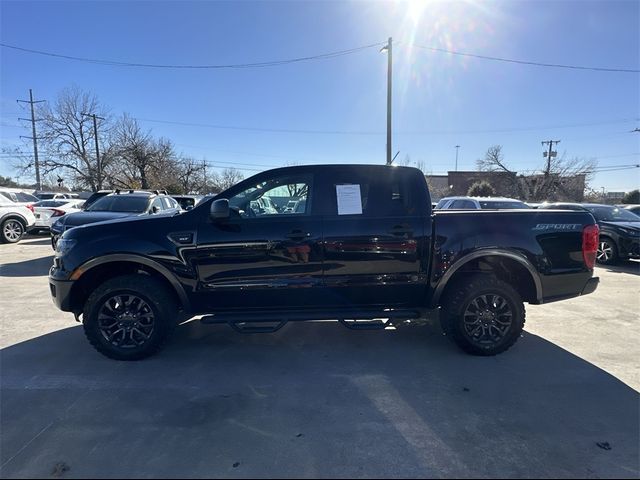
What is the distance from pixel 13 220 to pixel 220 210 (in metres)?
13.1

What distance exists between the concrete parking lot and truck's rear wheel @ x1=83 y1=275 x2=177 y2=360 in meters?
0.19

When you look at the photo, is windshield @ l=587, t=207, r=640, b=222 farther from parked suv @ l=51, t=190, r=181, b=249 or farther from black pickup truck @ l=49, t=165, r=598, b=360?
parked suv @ l=51, t=190, r=181, b=249

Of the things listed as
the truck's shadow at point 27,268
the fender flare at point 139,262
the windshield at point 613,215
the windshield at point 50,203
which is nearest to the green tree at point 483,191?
the windshield at point 613,215

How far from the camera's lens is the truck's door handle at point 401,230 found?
3.79 meters

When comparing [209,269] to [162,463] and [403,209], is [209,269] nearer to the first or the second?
[162,463]

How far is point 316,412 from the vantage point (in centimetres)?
290

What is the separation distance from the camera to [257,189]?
3.89 m

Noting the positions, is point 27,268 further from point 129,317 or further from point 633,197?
point 633,197

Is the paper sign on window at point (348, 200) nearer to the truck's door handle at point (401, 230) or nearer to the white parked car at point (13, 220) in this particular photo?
the truck's door handle at point (401, 230)

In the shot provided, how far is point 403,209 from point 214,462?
279cm

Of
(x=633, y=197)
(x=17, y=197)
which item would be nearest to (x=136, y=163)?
(x=17, y=197)

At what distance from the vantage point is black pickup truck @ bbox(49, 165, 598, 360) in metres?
3.72

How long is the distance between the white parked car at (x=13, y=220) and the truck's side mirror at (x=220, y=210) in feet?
41.7

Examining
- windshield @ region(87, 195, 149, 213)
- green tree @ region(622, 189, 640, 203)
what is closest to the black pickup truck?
windshield @ region(87, 195, 149, 213)
